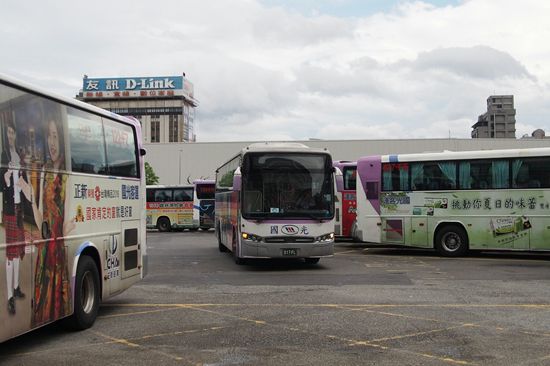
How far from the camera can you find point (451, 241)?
17.7m

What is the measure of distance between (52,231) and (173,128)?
475 ft

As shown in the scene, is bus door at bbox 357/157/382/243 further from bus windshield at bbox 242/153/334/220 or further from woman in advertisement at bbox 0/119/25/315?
woman in advertisement at bbox 0/119/25/315

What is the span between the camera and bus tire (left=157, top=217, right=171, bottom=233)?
3531cm

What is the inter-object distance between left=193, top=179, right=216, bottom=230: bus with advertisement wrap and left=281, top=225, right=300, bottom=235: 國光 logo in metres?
19.4

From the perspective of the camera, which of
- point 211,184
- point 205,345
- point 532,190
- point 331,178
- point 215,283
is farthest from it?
point 211,184

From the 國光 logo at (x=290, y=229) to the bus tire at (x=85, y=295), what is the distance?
20.9 ft

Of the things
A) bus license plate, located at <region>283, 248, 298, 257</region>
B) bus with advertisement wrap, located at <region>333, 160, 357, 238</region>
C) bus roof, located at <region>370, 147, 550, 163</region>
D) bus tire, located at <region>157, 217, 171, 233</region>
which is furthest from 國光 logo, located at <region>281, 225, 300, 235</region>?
bus tire, located at <region>157, 217, 171, 233</region>

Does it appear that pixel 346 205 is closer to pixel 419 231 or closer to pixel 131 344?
pixel 419 231

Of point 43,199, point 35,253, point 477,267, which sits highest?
point 43,199

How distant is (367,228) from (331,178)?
4880 millimetres

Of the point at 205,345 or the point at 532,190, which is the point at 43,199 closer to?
the point at 205,345

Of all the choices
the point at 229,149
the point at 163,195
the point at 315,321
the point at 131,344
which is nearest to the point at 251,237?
the point at 315,321

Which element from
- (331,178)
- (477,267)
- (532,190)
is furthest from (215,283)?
(532,190)

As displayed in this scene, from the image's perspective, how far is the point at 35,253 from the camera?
6.48 metres
